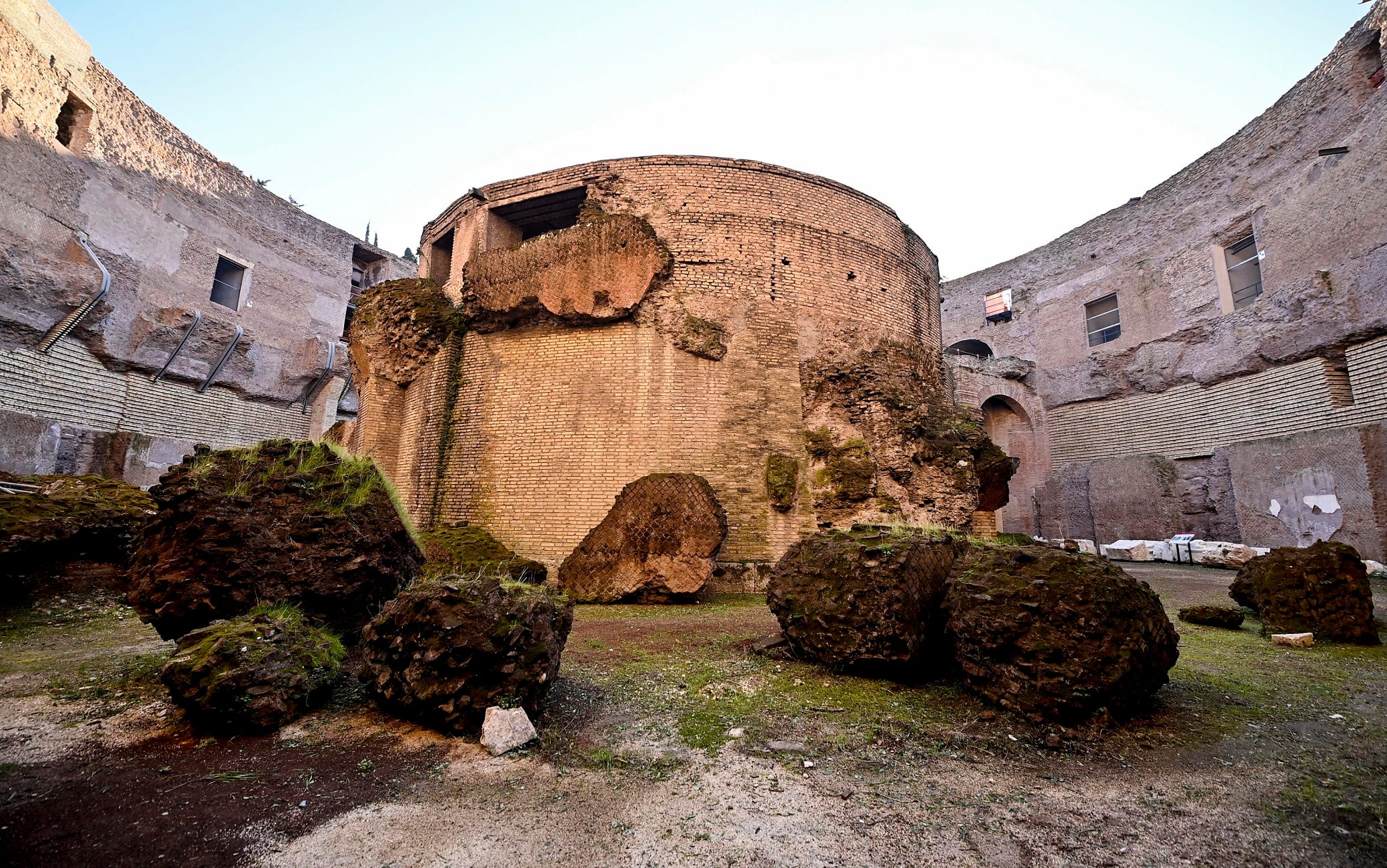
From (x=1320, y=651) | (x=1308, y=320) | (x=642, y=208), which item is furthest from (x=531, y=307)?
(x=1308, y=320)

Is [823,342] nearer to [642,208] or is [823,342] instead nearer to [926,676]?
[642,208]

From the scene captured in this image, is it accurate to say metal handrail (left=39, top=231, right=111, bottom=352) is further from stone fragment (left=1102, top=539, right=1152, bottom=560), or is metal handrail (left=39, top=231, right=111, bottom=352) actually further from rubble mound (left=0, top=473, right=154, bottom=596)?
stone fragment (left=1102, top=539, right=1152, bottom=560)

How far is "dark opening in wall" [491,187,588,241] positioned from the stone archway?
47.8ft

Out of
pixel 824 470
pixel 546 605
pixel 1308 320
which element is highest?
pixel 1308 320

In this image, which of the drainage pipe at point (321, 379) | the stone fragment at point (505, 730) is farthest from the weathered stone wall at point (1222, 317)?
the drainage pipe at point (321, 379)

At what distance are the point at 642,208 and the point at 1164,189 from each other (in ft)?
52.5

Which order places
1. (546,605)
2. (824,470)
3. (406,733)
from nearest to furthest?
(406,733), (546,605), (824,470)

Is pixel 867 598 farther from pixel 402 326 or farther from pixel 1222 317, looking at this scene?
pixel 1222 317

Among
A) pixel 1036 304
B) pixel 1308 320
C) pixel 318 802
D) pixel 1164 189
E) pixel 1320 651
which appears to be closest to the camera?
pixel 318 802

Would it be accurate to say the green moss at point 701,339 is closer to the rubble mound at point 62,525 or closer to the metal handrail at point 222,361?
the rubble mound at point 62,525

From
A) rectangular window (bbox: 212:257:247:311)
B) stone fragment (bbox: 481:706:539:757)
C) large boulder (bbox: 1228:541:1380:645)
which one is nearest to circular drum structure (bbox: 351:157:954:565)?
large boulder (bbox: 1228:541:1380:645)

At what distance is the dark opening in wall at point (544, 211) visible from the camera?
11797 millimetres

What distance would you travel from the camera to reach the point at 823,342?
36.1 ft

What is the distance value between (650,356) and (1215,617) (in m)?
8.23
